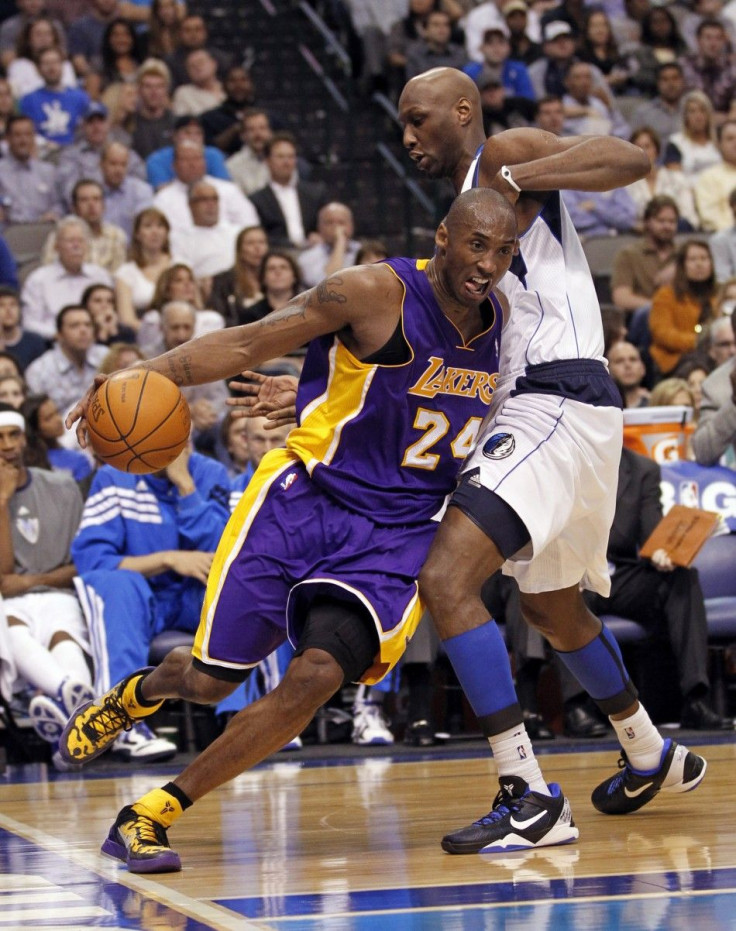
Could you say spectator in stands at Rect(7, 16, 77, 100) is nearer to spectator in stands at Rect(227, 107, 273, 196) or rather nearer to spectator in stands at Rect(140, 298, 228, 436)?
spectator in stands at Rect(227, 107, 273, 196)

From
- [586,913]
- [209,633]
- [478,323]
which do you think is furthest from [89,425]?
[586,913]

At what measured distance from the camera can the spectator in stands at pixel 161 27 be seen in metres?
12.7

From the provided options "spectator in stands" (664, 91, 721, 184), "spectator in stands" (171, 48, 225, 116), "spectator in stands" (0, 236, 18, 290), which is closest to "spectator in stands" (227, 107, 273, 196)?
"spectator in stands" (171, 48, 225, 116)

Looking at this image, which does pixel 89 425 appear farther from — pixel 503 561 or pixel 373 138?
pixel 373 138

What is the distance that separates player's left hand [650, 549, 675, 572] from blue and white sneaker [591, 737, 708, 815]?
2443 millimetres

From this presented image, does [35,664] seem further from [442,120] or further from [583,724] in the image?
[442,120]

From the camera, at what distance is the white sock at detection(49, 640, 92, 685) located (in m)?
7.01

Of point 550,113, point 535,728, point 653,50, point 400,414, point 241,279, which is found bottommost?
point 535,728

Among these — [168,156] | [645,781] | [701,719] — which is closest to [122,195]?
[168,156]

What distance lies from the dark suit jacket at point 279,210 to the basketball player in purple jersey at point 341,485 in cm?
720

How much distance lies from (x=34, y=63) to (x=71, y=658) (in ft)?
21.4

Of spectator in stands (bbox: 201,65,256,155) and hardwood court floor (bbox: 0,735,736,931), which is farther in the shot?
spectator in stands (bbox: 201,65,256,155)

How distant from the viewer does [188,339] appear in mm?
8812

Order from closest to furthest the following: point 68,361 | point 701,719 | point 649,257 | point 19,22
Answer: point 701,719
point 68,361
point 649,257
point 19,22
